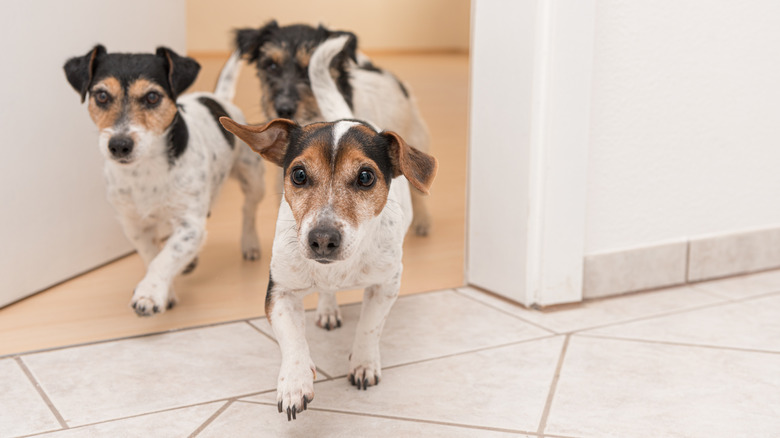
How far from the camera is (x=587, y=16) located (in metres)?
2.52

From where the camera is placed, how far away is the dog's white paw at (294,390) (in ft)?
5.65

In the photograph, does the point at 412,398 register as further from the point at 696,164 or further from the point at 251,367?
the point at 696,164

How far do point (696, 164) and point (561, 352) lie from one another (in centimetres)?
109

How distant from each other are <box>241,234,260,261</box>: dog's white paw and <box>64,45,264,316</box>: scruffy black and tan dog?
1.51 ft

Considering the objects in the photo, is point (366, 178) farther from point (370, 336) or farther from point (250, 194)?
point (250, 194)

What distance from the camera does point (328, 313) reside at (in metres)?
2.51

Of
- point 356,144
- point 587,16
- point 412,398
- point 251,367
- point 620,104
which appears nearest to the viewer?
point 356,144

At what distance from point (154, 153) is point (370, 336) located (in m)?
1.04

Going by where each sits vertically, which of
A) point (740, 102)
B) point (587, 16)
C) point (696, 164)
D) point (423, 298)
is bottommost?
point (423, 298)

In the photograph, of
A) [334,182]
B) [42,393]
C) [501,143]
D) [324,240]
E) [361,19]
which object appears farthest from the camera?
[361,19]

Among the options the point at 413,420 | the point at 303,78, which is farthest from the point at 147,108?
the point at 413,420

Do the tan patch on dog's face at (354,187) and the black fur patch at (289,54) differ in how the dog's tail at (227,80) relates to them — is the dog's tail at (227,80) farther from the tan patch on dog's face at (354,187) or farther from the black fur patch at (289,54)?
the tan patch on dog's face at (354,187)

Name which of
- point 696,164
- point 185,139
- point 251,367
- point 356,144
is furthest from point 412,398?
point 696,164

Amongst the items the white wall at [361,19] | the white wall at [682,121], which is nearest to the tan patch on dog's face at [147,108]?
the white wall at [682,121]
